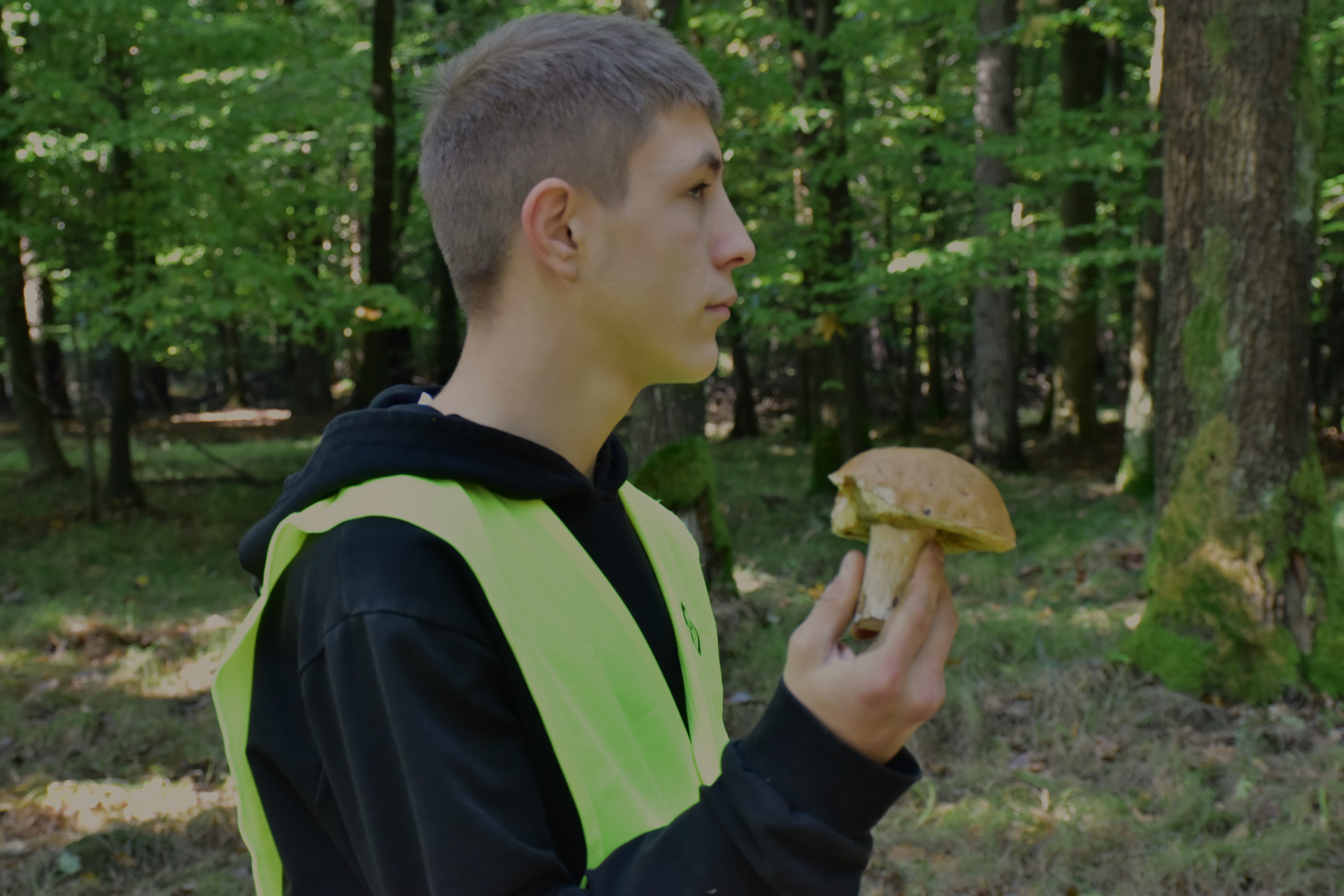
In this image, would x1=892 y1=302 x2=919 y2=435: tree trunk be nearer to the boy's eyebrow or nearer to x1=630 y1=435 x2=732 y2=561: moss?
x1=630 y1=435 x2=732 y2=561: moss

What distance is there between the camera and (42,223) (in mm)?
9719

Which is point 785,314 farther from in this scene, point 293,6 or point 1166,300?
point 293,6

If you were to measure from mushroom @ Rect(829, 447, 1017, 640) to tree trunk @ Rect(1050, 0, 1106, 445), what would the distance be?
1193 centimetres

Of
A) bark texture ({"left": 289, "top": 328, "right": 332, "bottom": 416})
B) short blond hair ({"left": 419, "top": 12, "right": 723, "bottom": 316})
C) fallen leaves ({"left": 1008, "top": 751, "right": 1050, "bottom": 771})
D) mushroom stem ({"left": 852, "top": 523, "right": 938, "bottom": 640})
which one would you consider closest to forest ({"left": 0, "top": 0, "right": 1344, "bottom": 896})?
fallen leaves ({"left": 1008, "top": 751, "right": 1050, "bottom": 771})

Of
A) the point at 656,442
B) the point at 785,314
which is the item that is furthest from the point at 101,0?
the point at 785,314

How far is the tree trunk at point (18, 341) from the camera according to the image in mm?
9516

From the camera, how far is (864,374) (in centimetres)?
1348

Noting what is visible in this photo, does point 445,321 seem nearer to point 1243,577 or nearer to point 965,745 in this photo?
point 965,745

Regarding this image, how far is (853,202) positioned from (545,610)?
11.9m

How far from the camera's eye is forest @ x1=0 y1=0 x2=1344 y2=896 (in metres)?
4.86

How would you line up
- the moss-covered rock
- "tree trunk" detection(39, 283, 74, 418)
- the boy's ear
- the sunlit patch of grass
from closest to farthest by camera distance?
the boy's ear
the sunlit patch of grass
the moss-covered rock
"tree trunk" detection(39, 283, 74, 418)

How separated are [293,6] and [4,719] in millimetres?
11555

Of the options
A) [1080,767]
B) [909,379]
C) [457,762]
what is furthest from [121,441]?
[909,379]

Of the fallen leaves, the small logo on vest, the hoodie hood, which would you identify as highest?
the hoodie hood
